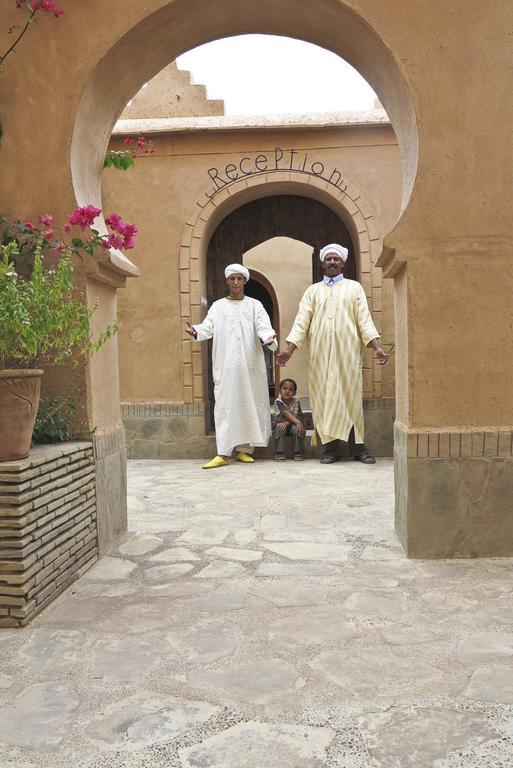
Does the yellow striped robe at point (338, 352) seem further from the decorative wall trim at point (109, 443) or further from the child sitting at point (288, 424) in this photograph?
the decorative wall trim at point (109, 443)

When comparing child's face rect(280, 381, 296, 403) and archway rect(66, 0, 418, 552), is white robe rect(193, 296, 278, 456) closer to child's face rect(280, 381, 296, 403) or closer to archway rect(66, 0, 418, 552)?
child's face rect(280, 381, 296, 403)

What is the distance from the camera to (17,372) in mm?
2471

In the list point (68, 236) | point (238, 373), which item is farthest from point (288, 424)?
point (68, 236)

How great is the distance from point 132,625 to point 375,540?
4.99 ft

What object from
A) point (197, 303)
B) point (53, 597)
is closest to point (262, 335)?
point (197, 303)

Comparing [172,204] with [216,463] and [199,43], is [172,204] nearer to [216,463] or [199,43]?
[216,463]

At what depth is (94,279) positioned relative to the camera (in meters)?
3.32

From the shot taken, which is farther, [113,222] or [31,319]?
[113,222]

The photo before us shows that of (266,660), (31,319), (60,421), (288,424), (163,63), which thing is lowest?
(266,660)

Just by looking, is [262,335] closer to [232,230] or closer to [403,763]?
[232,230]

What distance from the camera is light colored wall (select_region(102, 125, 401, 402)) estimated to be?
661 centimetres

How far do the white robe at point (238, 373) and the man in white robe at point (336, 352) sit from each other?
0.47m

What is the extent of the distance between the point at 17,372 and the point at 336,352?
401 cm

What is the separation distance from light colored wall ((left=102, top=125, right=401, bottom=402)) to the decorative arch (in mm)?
51
